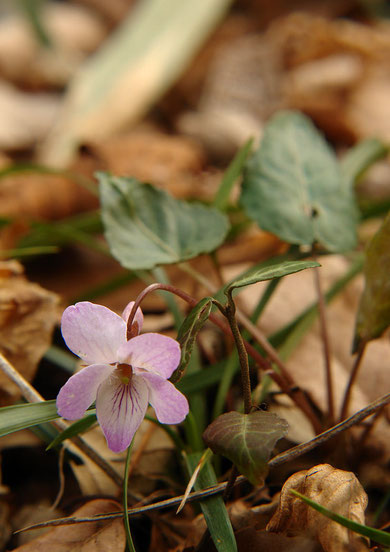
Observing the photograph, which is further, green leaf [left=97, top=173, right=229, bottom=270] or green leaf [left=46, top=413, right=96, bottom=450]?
green leaf [left=97, top=173, right=229, bottom=270]

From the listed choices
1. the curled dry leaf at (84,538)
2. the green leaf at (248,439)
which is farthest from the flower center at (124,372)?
the curled dry leaf at (84,538)

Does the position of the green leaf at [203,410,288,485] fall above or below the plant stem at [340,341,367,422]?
above

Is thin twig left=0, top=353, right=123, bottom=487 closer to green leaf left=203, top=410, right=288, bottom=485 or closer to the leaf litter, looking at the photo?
the leaf litter

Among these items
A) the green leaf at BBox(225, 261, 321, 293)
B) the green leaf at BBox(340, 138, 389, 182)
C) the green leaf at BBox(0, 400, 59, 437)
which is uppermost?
the green leaf at BBox(225, 261, 321, 293)

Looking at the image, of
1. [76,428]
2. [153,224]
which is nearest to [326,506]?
[76,428]

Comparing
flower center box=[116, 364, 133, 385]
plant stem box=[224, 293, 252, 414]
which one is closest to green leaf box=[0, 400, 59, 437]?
flower center box=[116, 364, 133, 385]

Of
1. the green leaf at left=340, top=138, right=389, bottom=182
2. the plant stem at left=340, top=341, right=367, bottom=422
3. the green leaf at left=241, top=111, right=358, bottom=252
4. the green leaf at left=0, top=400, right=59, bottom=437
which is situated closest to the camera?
the green leaf at left=0, top=400, right=59, bottom=437

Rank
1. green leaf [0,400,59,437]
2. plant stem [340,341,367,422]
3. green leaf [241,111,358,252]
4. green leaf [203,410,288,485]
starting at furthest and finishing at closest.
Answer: green leaf [241,111,358,252]
plant stem [340,341,367,422]
green leaf [0,400,59,437]
green leaf [203,410,288,485]

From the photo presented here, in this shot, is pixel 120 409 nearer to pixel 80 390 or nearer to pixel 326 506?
pixel 80 390
